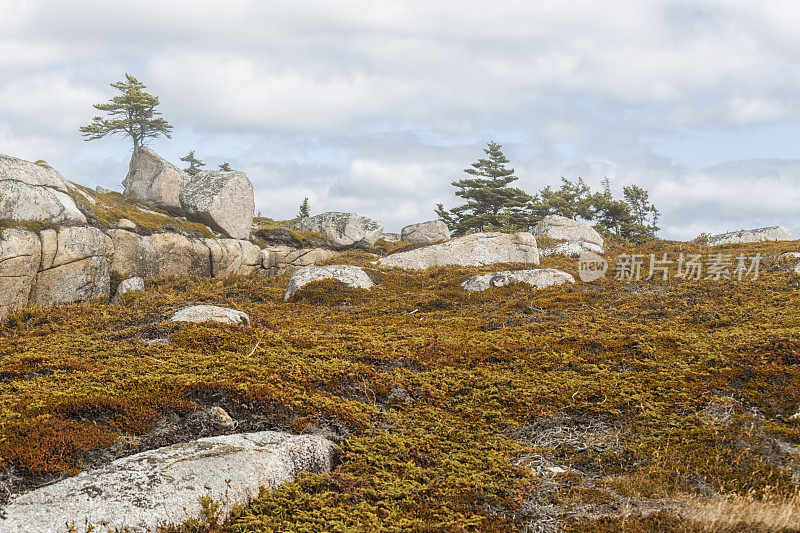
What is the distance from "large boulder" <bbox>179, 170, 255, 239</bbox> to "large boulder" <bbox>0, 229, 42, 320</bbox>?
41.1 ft

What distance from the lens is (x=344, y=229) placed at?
38.9 m

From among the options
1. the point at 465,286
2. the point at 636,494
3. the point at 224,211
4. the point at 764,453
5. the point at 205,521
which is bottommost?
the point at 205,521

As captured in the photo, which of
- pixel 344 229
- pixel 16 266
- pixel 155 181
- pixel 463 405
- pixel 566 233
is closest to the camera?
pixel 463 405

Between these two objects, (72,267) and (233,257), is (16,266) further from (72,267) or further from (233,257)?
(233,257)

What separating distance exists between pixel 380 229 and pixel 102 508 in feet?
115

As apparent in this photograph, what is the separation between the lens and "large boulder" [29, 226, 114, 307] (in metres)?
21.4

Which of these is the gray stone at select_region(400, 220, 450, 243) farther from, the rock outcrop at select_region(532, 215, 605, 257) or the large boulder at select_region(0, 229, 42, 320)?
the large boulder at select_region(0, 229, 42, 320)

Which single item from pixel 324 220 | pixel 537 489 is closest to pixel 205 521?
pixel 537 489

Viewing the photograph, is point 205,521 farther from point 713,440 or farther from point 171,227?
point 171,227

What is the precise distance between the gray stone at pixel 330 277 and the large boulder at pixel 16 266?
1028 centimetres

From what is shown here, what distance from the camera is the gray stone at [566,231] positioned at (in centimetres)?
4103

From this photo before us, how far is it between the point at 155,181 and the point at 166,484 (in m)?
37.5

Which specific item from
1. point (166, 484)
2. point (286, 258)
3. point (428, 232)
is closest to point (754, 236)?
point (428, 232)

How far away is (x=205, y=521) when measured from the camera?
22.0 ft
